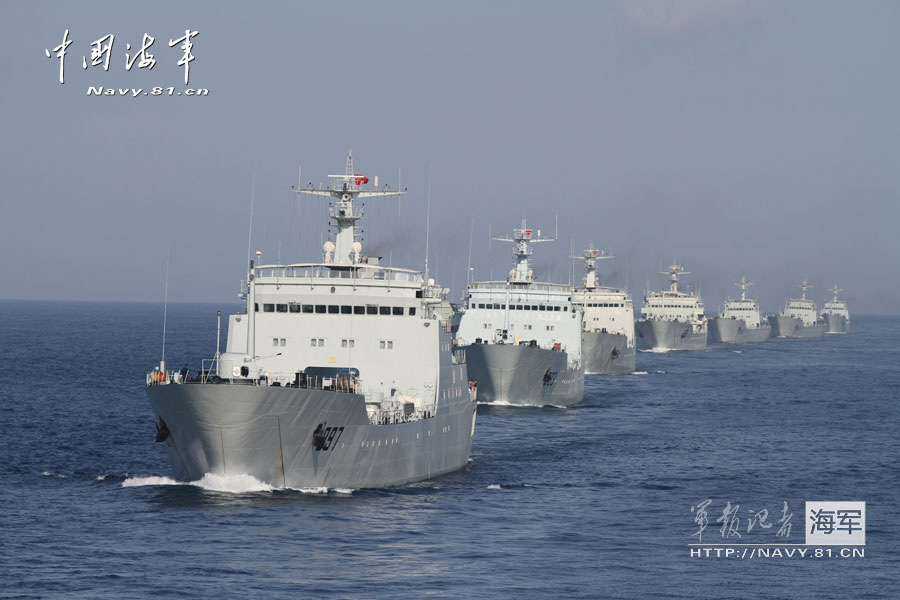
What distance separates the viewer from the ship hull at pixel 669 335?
433 ft

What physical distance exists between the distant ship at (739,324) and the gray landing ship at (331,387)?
12838 cm

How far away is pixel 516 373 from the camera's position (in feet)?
202

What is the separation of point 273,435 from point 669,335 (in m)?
108

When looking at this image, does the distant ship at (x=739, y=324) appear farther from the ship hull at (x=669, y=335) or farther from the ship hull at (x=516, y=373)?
the ship hull at (x=516, y=373)

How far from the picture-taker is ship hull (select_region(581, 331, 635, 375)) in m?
91.2

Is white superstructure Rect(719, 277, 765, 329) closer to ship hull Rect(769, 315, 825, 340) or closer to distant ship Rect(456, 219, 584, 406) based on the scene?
ship hull Rect(769, 315, 825, 340)

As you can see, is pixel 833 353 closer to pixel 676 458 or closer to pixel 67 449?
pixel 676 458

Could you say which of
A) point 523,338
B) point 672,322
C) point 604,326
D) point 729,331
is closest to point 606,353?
point 604,326

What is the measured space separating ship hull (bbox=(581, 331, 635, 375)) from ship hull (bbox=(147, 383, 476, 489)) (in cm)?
6085

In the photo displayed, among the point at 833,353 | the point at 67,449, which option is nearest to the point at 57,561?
the point at 67,449

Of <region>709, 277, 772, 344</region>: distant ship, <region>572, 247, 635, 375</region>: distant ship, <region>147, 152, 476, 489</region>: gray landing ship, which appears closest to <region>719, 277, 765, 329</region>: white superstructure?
<region>709, 277, 772, 344</region>: distant ship

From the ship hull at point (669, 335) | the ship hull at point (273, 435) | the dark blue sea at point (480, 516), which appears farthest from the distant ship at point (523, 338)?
the ship hull at point (669, 335)

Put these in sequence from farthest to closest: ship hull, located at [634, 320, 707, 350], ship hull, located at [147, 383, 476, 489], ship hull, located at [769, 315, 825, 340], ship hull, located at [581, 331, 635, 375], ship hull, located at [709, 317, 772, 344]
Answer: ship hull, located at [769, 315, 825, 340] → ship hull, located at [709, 317, 772, 344] → ship hull, located at [634, 320, 707, 350] → ship hull, located at [581, 331, 635, 375] → ship hull, located at [147, 383, 476, 489]

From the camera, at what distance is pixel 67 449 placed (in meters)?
39.2
